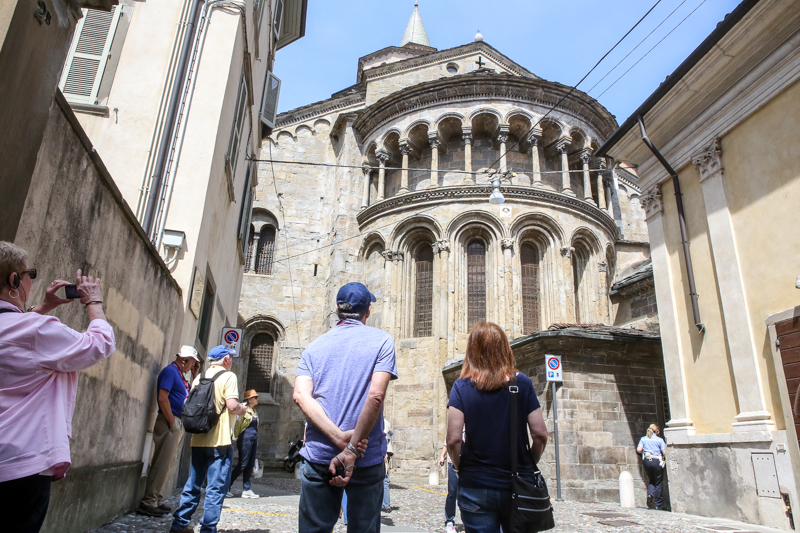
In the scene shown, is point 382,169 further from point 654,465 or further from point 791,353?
point 791,353

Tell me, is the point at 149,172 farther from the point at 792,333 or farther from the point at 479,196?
the point at 479,196

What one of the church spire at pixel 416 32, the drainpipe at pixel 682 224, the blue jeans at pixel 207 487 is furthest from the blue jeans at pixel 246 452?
the church spire at pixel 416 32

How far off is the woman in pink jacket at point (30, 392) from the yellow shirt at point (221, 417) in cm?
248

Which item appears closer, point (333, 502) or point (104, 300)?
point (333, 502)

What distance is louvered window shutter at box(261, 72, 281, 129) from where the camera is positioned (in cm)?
1566

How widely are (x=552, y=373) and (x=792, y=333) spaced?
4768mm

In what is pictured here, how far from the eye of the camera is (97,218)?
187 inches

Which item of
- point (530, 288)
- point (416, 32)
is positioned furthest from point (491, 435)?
point (416, 32)

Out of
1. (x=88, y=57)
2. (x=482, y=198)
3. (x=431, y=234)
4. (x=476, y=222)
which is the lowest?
(x=88, y=57)

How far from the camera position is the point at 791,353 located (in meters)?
7.32

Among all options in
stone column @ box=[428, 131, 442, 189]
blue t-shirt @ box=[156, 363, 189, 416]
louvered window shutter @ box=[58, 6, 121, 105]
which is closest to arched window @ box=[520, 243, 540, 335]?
stone column @ box=[428, 131, 442, 189]

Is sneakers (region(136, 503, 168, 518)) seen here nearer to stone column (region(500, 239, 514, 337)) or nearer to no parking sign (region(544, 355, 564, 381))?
no parking sign (region(544, 355, 564, 381))

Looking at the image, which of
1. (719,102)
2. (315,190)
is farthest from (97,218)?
(315,190)

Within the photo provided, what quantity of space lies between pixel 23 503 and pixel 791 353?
8.26 meters
